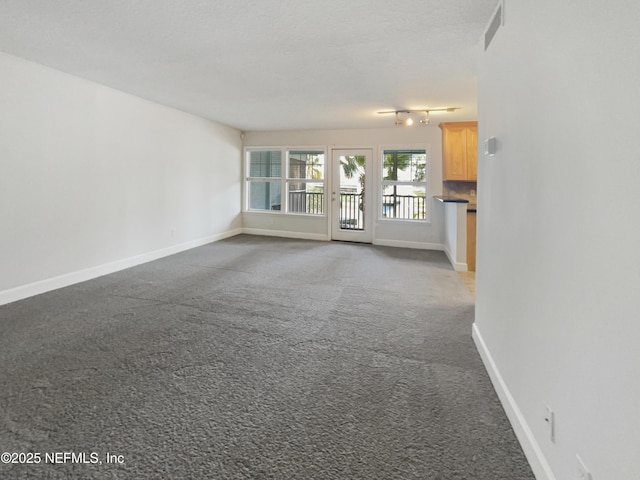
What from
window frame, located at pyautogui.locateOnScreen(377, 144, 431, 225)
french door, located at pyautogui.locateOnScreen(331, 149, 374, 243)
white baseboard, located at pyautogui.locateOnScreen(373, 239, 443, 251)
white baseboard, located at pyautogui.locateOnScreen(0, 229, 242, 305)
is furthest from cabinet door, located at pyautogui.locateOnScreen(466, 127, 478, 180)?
white baseboard, located at pyautogui.locateOnScreen(0, 229, 242, 305)

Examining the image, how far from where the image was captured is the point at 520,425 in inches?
59.9

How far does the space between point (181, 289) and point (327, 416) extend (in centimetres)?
261

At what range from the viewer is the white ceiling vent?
1.97m

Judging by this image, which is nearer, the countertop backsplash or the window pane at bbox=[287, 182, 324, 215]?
the countertop backsplash

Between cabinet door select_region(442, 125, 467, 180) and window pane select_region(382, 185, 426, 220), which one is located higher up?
cabinet door select_region(442, 125, 467, 180)

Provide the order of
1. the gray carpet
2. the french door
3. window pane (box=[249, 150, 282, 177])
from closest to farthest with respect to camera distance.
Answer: the gray carpet, the french door, window pane (box=[249, 150, 282, 177])

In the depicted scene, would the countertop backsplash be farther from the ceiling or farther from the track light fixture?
the ceiling

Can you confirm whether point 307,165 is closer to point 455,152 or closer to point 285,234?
point 285,234

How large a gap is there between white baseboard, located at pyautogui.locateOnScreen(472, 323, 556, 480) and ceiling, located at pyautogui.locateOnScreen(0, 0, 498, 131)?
2.34 metres

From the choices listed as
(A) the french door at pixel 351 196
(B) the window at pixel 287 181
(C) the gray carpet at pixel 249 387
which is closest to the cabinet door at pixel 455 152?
(A) the french door at pixel 351 196

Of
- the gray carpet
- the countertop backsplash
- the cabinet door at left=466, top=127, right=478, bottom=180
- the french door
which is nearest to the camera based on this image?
the gray carpet

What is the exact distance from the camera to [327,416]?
169cm

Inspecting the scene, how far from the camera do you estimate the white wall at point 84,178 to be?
3316mm

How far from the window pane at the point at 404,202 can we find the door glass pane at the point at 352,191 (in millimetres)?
528
